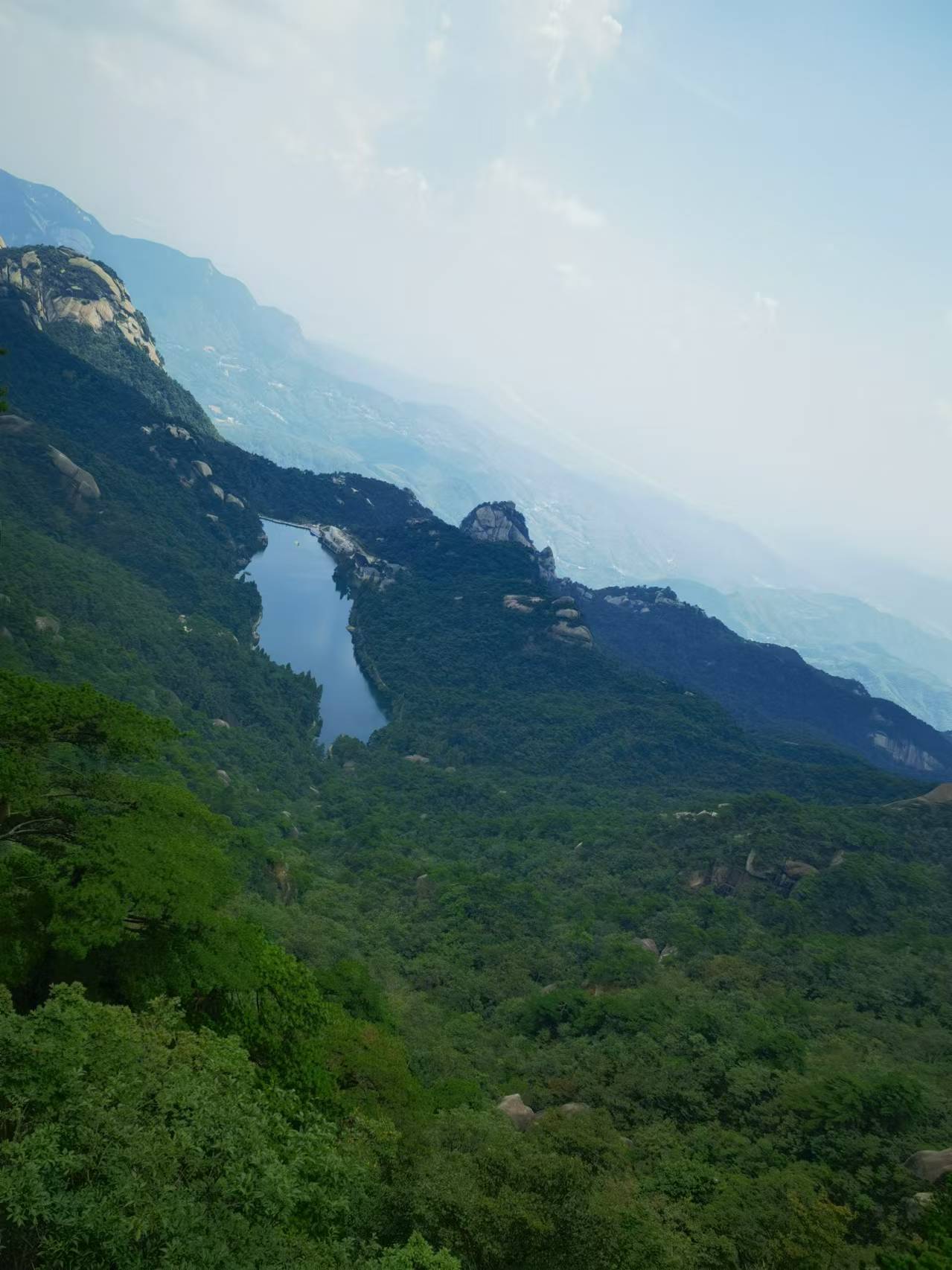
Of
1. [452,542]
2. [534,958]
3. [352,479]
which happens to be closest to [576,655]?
[452,542]

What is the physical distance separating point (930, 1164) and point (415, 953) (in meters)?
27.5

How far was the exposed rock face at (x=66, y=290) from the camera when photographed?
113m

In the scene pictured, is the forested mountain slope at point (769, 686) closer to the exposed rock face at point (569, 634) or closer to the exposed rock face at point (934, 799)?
the exposed rock face at point (569, 634)

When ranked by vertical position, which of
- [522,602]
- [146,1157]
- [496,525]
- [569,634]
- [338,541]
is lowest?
[146,1157]

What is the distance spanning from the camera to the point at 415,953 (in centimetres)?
4322

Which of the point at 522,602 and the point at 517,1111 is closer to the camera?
the point at 517,1111

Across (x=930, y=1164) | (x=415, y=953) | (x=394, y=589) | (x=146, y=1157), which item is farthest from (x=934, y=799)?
(x=394, y=589)

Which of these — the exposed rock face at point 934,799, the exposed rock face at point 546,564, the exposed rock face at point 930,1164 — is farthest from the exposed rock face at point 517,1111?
the exposed rock face at point 546,564

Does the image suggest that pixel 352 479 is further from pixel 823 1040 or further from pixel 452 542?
pixel 823 1040

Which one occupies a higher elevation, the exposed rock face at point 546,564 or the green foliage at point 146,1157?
the exposed rock face at point 546,564

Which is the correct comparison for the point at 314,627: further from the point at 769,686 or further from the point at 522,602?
the point at 769,686

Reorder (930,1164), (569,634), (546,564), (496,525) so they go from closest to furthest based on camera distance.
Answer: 1. (930,1164)
2. (569,634)
3. (496,525)
4. (546,564)

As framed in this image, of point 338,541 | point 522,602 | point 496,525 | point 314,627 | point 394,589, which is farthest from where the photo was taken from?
point 496,525

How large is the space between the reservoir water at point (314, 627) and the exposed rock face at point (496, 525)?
27.0 metres
